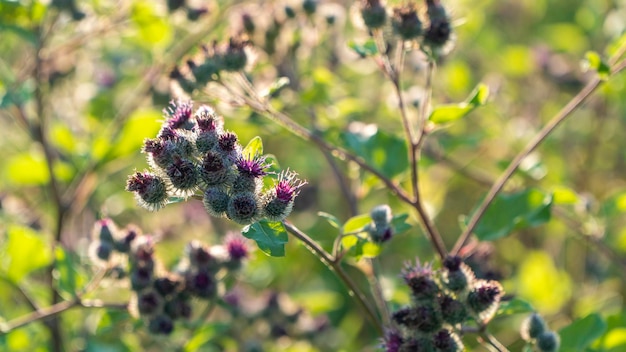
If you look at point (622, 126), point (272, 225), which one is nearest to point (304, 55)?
point (272, 225)

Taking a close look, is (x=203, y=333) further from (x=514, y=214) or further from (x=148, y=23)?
(x=148, y=23)

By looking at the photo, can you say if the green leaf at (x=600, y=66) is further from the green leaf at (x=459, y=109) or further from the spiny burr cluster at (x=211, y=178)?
the spiny burr cluster at (x=211, y=178)

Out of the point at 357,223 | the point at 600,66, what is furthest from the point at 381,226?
the point at 600,66

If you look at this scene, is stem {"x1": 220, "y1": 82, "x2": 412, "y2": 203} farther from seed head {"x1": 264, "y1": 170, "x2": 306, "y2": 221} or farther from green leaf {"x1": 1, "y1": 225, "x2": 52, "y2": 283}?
green leaf {"x1": 1, "y1": 225, "x2": 52, "y2": 283}

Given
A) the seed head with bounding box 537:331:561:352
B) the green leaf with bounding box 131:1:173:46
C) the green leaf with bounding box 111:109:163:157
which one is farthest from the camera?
the green leaf with bounding box 131:1:173:46

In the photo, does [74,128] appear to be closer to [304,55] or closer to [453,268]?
[304,55]

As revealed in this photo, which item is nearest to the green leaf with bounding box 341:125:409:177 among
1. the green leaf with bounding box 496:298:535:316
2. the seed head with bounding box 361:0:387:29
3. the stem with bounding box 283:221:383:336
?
the seed head with bounding box 361:0:387:29

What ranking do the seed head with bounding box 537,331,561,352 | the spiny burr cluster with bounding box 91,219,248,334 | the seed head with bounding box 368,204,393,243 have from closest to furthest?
the seed head with bounding box 368,204,393,243 → the seed head with bounding box 537,331,561,352 → the spiny burr cluster with bounding box 91,219,248,334
